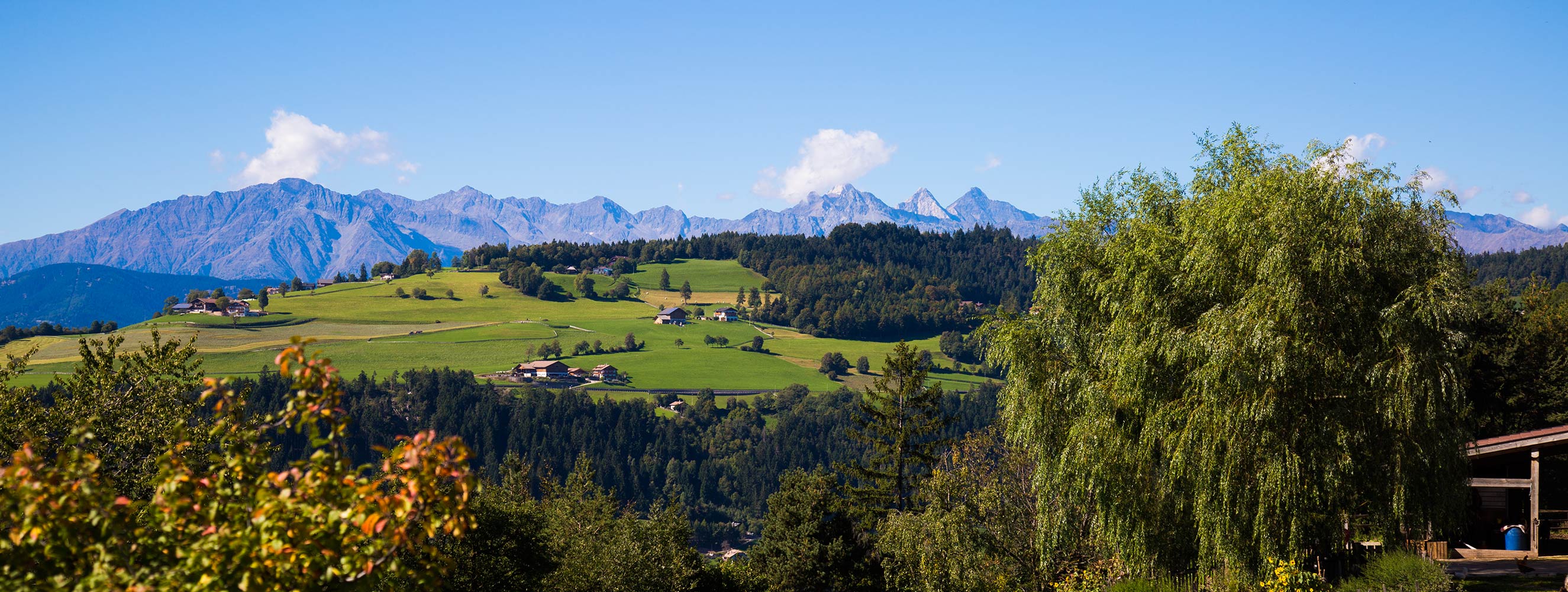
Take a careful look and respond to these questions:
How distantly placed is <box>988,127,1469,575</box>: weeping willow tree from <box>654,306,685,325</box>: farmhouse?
162 meters

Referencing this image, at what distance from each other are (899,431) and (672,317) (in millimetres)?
141328

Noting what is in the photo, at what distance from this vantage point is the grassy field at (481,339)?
143625 mm

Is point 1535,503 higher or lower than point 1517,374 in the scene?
lower

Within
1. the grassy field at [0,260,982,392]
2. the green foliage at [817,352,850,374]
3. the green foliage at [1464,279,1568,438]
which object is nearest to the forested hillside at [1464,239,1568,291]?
the grassy field at [0,260,982,392]

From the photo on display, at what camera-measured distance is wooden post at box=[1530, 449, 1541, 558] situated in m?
23.8

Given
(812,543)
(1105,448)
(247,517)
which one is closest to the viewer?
(247,517)

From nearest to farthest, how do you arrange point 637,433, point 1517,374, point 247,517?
point 247,517
point 1517,374
point 637,433

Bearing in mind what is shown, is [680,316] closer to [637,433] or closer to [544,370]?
[544,370]

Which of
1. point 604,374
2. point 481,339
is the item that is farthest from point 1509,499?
point 481,339

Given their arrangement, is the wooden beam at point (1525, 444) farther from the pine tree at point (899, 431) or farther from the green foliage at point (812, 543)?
the green foliage at point (812, 543)

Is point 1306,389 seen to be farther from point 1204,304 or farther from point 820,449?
point 820,449

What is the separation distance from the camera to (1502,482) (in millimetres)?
24547

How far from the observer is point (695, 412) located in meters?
140

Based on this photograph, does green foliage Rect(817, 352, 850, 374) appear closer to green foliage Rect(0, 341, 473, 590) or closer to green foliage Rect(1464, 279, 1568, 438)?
green foliage Rect(1464, 279, 1568, 438)
